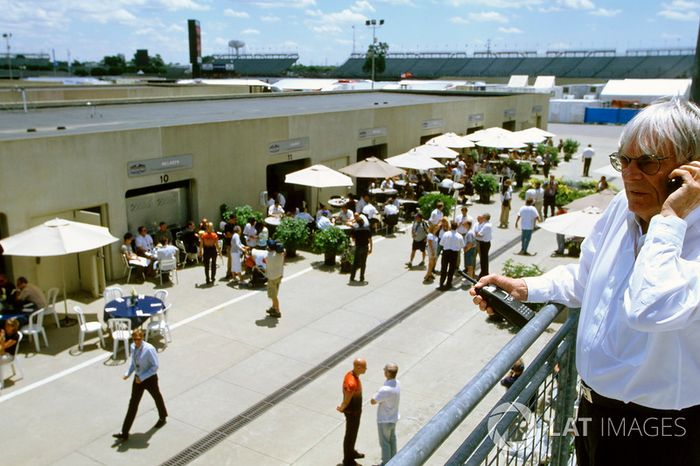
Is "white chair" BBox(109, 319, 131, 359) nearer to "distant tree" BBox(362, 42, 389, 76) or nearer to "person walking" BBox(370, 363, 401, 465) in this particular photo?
"person walking" BBox(370, 363, 401, 465)

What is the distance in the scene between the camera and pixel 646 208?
7.25 ft

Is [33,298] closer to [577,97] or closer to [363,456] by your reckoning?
[363,456]

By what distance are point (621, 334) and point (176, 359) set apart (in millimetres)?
10440

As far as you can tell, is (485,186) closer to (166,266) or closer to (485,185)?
(485,185)

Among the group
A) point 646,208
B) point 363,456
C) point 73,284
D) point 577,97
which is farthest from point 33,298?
point 577,97

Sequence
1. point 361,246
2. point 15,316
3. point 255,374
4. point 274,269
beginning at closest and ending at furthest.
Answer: point 255,374 < point 15,316 < point 274,269 < point 361,246

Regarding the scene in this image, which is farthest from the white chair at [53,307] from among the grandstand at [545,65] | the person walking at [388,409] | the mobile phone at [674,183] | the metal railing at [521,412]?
the grandstand at [545,65]

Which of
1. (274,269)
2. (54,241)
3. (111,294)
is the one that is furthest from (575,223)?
(54,241)

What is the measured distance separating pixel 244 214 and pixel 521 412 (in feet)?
55.7

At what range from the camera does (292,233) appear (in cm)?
1789

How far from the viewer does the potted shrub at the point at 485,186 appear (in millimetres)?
25969

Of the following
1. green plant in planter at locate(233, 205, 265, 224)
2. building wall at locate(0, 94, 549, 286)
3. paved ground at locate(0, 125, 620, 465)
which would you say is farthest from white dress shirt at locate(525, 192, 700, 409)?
green plant in planter at locate(233, 205, 265, 224)

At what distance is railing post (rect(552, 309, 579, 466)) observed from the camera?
2783mm

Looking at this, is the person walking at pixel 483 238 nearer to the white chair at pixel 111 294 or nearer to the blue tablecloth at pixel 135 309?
the blue tablecloth at pixel 135 309
